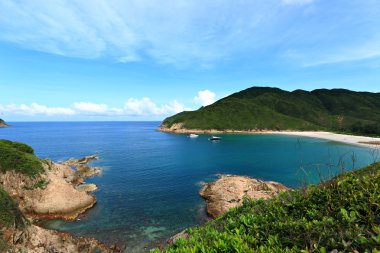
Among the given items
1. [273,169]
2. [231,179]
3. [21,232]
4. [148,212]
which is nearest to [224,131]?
[273,169]

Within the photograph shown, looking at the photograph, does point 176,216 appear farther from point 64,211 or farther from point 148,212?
point 64,211

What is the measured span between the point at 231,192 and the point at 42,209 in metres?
29.3

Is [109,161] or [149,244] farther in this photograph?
[109,161]

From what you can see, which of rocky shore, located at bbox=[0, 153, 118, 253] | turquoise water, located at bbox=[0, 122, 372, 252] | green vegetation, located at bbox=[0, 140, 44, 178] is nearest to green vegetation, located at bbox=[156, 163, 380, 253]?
turquoise water, located at bbox=[0, 122, 372, 252]

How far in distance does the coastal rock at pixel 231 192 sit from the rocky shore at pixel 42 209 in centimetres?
1682

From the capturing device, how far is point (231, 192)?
39281 millimetres

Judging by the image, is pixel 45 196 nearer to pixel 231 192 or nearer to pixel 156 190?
pixel 156 190

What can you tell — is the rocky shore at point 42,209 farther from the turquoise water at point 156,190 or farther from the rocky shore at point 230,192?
the rocky shore at point 230,192


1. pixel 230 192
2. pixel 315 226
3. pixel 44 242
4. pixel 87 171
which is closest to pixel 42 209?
pixel 44 242

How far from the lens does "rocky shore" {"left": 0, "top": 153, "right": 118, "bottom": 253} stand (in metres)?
21.5

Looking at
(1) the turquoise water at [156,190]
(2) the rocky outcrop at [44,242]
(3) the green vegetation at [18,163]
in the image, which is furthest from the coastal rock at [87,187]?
(2) the rocky outcrop at [44,242]

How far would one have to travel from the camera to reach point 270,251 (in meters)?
6.87

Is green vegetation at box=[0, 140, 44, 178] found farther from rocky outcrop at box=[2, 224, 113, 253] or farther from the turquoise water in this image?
rocky outcrop at box=[2, 224, 113, 253]

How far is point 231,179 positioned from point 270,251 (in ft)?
128
